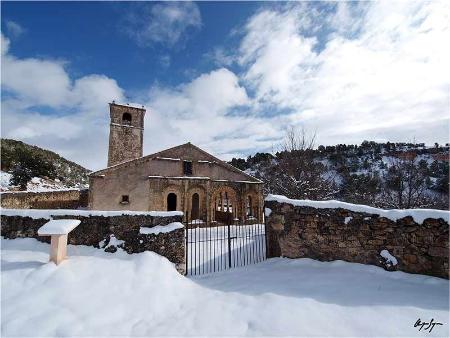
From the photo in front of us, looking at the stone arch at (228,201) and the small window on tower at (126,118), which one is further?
the small window on tower at (126,118)

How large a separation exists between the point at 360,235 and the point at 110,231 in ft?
22.5

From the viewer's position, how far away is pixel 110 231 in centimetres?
721

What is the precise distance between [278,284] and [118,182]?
48.0ft

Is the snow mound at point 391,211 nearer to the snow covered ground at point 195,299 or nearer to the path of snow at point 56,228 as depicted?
the snow covered ground at point 195,299

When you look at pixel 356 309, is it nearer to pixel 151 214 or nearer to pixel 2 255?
pixel 151 214

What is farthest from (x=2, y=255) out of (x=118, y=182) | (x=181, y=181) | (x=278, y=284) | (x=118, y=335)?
(x=181, y=181)

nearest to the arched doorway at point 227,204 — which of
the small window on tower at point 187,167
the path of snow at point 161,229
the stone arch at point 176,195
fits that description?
the stone arch at point 176,195

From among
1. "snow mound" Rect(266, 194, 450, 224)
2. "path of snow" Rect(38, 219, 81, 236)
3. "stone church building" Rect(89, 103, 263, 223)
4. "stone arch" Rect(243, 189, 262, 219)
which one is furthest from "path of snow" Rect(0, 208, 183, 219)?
"stone arch" Rect(243, 189, 262, 219)

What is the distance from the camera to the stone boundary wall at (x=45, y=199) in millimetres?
19672

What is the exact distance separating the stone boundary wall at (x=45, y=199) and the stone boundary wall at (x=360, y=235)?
20754 millimetres

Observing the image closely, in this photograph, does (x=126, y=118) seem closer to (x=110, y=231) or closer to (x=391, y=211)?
(x=110, y=231)

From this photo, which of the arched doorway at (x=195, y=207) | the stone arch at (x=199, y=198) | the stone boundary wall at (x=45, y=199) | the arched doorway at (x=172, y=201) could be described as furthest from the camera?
the arched doorway at (x=195, y=207)

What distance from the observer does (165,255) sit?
723 centimetres
